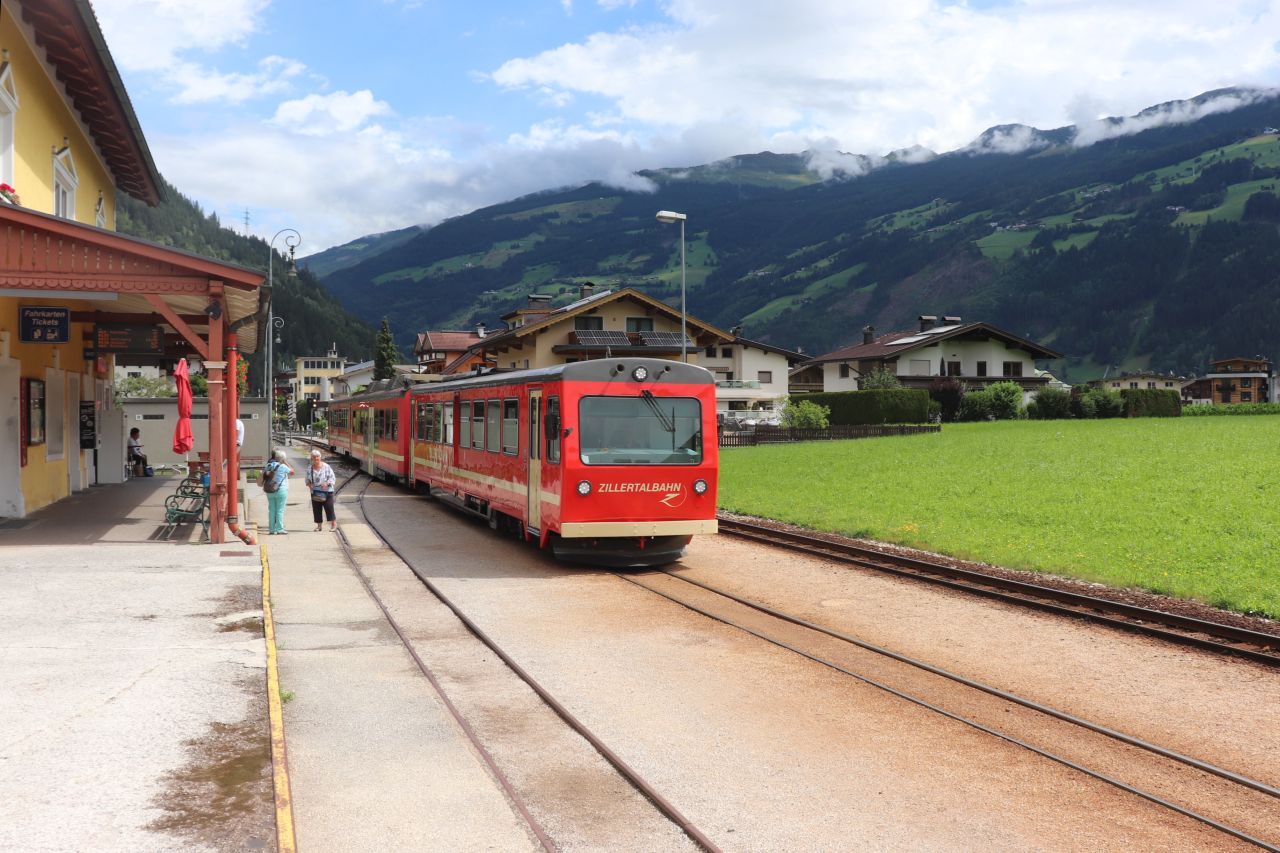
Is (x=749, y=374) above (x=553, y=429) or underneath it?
above

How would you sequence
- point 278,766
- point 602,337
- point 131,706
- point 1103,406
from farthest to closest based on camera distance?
point 1103,406
point 602,337
point 131,706
point 278,766

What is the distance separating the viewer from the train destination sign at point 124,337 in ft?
66.3

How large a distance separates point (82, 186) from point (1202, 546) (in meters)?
22.0

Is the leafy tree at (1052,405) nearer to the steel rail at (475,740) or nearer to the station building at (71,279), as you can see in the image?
the station building at (71,279)

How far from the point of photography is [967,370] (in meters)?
79.1

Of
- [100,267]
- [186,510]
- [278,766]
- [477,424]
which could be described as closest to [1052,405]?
[477,424]

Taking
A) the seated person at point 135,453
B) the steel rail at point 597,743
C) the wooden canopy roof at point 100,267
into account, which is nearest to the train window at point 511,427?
the wooden canopy roof at point 100,267

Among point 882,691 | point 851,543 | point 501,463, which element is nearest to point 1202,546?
point 851,543

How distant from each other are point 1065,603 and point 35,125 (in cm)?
1722

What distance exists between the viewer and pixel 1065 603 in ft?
40.1

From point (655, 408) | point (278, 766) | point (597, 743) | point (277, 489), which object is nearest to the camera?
point (278, 766)

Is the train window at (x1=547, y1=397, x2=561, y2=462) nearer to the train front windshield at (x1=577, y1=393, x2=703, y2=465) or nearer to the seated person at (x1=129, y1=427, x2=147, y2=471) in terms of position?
the train front windshield at (x1=577, y1=393, x2=703, y2=465)

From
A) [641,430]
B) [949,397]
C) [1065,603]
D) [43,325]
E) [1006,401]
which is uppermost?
[43,325]

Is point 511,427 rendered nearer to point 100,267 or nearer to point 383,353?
point 100,267
